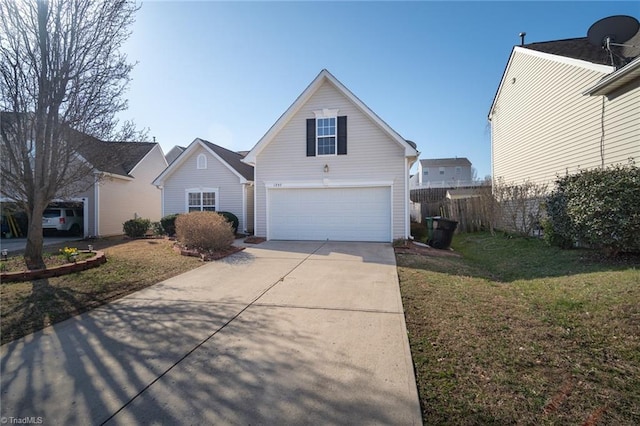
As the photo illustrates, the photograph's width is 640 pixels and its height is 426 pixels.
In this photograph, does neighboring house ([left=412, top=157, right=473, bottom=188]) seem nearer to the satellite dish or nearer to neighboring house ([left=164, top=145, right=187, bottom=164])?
neighboring house ([left=164, top=145, right=187, bottom=164])

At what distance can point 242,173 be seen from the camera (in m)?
15.2

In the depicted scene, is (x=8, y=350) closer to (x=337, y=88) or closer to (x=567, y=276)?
(x=567, y=276)

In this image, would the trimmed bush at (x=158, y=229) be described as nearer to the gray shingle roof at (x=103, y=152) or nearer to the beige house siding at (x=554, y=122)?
the gray shingle roof at (x=103, y=152)

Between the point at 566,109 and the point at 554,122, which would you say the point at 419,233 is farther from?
the point at 566,109

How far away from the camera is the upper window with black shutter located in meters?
12.2

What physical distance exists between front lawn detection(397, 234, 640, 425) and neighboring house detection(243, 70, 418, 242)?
5673mm

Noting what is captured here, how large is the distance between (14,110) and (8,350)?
610 centimetres

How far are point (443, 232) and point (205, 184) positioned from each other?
11.4 m

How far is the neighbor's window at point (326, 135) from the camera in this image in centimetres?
1234

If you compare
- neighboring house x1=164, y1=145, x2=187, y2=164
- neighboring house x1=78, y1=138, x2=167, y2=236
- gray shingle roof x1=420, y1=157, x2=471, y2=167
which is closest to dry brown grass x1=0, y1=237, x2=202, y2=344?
neighboring house x1=78, y1=138, x2=167, y2=236

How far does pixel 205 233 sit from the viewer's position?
8977mm

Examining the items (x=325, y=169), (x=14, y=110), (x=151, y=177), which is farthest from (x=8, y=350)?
(x=151, y=177)

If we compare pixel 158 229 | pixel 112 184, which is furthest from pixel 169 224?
pixel 112 184

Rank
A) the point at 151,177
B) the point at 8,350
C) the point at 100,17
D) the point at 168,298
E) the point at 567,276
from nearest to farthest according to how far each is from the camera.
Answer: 1. the point at 8,350
2. the point at 168,298
3. the point at 567,276
4. the point at 100,17
5. the point at 151,177
